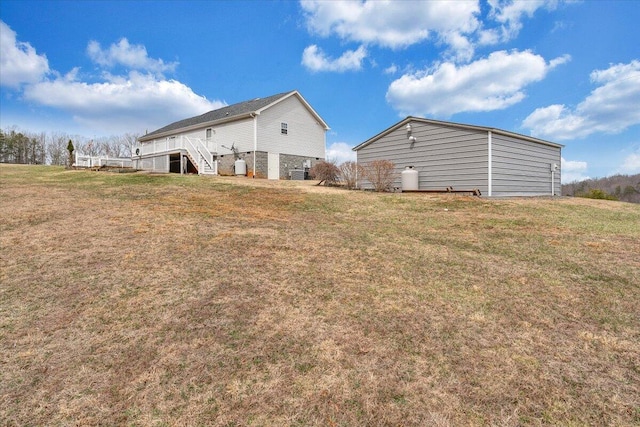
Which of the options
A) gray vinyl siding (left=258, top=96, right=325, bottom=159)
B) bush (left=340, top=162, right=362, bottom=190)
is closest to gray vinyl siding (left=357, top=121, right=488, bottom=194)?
→ bush (left=340, top=162, right=362, bottom=190)

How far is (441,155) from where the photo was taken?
13.7 metres

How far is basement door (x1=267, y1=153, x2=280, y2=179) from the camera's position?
22.4m

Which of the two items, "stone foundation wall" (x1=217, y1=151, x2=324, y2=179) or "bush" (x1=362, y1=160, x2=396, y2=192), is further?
"stone foundation wall" (x1=217, y1=151, x2=324, y2=179)

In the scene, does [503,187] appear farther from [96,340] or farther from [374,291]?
[96,340]

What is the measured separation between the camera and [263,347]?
9.38ft

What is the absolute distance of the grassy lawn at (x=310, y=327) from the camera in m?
2.26

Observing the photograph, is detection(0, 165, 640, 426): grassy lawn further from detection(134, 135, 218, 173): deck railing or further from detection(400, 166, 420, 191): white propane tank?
detection(134, 135, 218, 173): deck railing

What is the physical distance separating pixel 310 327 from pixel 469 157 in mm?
12025

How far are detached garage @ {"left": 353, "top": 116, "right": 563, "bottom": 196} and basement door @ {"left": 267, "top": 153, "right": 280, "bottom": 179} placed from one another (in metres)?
8.38

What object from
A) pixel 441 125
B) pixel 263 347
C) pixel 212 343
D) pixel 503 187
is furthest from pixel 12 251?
pixel 503 187

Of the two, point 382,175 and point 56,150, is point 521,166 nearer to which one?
point 382,175

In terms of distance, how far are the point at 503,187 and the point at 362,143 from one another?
6930 millimetres

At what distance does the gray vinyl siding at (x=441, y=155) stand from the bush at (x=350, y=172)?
0.93m

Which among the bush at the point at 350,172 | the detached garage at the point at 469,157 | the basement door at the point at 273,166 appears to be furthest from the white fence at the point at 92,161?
the detached garage at the point at 469,157
